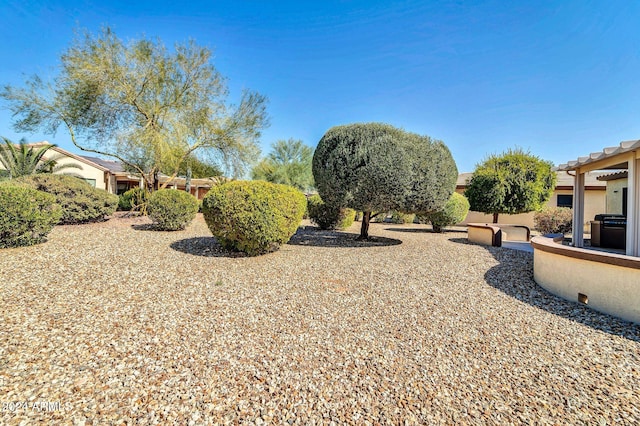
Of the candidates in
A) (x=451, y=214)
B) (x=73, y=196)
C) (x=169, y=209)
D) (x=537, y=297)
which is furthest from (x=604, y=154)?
(x=73, y=196)

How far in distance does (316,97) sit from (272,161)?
42.2 ft

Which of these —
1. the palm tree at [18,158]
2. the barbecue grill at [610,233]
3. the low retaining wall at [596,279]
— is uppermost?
the palm tree at [18,158]

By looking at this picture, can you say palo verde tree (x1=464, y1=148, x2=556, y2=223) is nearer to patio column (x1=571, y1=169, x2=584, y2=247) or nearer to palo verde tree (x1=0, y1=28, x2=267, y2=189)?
patio column (x1=571, y1=169, x2=584, y2=247)

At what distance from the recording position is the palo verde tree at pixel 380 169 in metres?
8.03

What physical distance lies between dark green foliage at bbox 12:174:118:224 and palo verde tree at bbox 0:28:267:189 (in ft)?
10.4

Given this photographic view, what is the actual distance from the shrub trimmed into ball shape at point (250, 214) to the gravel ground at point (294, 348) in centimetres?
99

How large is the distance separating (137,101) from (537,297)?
1518cm

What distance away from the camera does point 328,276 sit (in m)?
5.57

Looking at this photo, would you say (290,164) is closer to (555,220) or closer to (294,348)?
(555,220)

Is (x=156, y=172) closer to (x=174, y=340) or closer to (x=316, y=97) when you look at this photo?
(x=316, y=97)

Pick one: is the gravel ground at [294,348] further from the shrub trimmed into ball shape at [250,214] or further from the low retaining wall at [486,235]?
the low retaining wall at [486,235]

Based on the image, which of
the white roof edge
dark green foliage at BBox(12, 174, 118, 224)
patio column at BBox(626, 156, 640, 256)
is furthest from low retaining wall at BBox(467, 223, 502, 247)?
dark green foliage at BBox(12, 174, 118, 224)

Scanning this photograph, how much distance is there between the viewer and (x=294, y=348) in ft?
9.94

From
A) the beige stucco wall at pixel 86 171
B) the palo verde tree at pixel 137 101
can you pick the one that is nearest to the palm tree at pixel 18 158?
the palo verde tree at pixel 137 101
